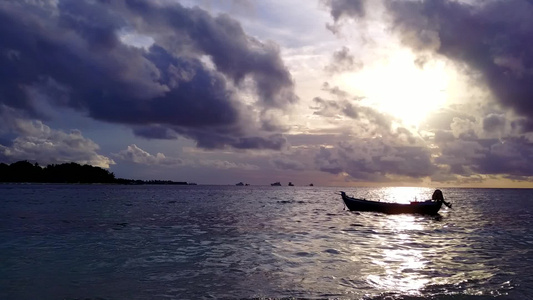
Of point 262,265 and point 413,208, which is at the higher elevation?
point 413,208

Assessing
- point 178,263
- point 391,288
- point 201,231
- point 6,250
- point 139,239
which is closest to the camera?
point 391,288

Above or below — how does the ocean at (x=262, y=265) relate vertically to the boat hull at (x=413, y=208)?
below

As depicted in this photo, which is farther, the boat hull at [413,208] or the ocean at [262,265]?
the boat hull at [413,208]

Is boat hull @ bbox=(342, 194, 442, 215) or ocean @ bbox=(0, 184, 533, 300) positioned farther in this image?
boat hull @ bbox=(342, 194, 442, 215)

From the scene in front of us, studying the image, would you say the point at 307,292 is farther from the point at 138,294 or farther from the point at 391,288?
the point at 138,294

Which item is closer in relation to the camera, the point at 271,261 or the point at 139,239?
the point at 271,261

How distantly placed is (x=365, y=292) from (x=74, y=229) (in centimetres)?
3355

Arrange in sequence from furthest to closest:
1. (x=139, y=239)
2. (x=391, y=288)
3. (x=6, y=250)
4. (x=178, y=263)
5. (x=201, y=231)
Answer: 1. (x=201, y=231)
2. (x=139, y=239)
3. (x=6, y=250)
4. (x=178, y=263)
5. (x=391, y=288)

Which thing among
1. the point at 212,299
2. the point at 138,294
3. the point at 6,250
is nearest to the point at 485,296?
the point at 212,299

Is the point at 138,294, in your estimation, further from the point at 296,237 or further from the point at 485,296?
the point at 296,237

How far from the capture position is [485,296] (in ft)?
52.6

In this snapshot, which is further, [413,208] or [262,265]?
[413,208]

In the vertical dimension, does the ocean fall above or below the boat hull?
below

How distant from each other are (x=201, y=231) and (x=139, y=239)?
6898mm
